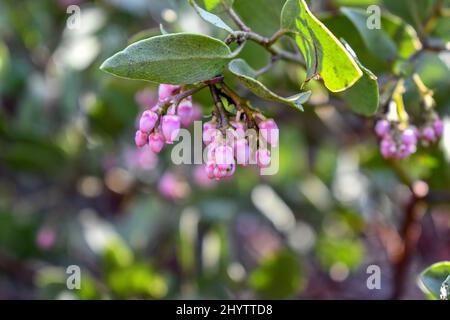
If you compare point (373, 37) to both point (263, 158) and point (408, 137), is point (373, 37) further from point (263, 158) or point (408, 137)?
point (263, 158)

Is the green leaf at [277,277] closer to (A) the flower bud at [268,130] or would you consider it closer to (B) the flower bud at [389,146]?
(B) the flower bud at [389,146]

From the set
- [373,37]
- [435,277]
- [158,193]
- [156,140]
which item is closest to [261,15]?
[373,37]

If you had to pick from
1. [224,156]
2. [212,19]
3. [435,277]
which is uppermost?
[212,19]

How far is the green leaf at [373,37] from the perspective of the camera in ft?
4.94

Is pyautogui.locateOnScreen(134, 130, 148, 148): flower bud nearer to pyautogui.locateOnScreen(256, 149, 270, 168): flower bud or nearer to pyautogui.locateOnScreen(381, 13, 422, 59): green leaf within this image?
pyautogui.locateOnScreen(256, 149, 270, 168): flower bud

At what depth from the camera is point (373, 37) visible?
60.5 inches

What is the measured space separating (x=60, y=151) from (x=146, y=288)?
2.08ft

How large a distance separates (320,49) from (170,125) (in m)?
0.30

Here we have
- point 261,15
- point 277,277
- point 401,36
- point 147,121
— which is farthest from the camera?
point 277,277

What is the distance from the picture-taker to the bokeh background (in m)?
2.19

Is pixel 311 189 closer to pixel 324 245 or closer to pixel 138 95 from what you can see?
pixel 324 245

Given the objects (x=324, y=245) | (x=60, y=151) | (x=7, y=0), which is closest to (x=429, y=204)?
(x=324, y=245)

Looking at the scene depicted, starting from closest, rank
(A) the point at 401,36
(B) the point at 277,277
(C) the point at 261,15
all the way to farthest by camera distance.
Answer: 1. (C) the point at 261,15
2. (A) the point at 401,36
3. (B) the point at 277,277

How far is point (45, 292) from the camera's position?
2.02 meters
